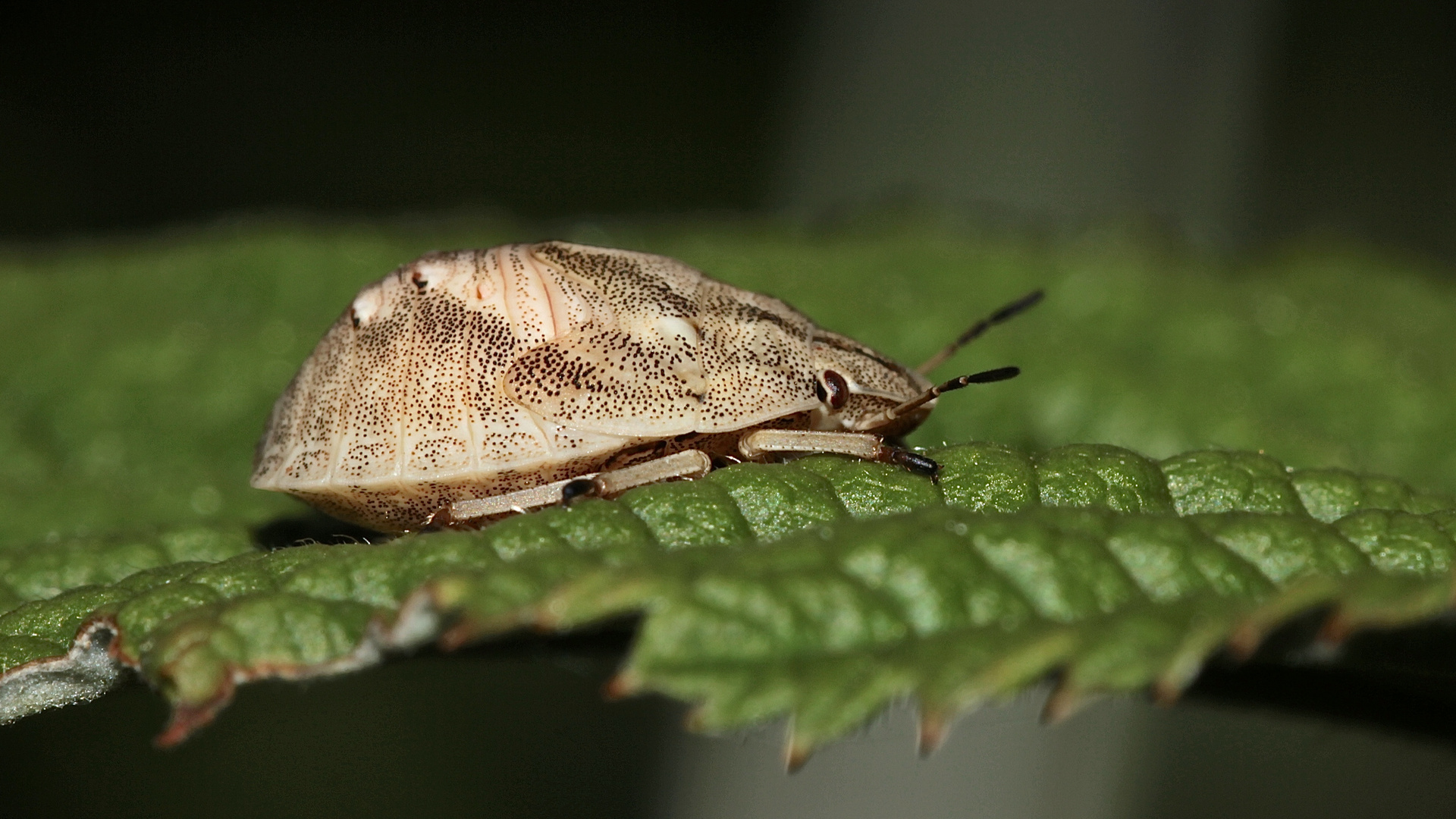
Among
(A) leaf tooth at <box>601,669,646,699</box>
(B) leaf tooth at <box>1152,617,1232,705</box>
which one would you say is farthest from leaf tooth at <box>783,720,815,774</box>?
(B) leaf tooth at <box>1152,617,1232,705</box>

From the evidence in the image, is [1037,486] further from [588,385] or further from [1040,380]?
[1040,380]

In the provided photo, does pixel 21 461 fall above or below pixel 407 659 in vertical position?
below

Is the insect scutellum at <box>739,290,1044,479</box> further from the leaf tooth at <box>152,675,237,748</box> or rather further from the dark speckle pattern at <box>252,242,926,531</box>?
the leaf tooth at <box>152,675,237,748</box>

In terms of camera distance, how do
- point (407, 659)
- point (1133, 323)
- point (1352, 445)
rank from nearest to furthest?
point (407, 659)
point (1352, 445)
point (1133, 323)

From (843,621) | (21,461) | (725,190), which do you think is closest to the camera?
(843,621)

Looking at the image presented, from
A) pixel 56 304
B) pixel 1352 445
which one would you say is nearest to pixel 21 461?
pixel 56 304

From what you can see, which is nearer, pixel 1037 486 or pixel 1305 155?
pixel 1037 486
